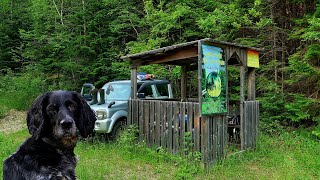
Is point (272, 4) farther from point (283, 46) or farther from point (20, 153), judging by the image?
point (20, 153)

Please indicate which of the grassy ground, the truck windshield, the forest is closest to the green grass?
the grassy ground

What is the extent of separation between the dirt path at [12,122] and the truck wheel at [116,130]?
5.35m

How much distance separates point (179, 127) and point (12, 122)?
10227 mm

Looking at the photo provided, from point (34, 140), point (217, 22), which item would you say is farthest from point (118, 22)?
point (34, 140)

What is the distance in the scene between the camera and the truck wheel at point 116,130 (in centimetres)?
938

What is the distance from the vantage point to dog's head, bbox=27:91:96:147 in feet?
8.08

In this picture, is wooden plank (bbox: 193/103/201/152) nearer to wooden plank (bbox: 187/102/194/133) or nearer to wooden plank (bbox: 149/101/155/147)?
wooden plank (bbox: 187/102/194/133)

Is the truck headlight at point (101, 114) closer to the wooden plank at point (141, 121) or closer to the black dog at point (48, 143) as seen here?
the wooden plank at point (141, 121)

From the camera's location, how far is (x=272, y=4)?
490 inches

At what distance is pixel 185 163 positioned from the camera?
7023 mm

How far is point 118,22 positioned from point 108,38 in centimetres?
106

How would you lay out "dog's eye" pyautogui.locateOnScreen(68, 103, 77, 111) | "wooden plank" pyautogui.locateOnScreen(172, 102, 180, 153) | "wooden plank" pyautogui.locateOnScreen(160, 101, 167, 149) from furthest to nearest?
"wooden plank" pyautogui.locateOnScreen(160, 101, 167, 149) → "wooden plank" pyautogui.locateOnScreen(172, 102, 180, 153) → "dog's eye" pyautogui.locateOnScreen(68, 103, 77, 111)

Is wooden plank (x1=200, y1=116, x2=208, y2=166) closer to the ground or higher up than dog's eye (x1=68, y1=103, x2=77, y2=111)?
closer to the ground

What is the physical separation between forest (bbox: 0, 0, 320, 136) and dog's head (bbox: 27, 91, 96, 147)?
8.16 m
